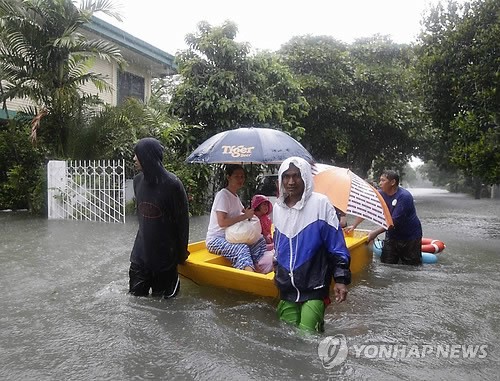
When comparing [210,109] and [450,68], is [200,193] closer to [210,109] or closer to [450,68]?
[210,109]

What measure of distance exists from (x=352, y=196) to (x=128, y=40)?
509 inches

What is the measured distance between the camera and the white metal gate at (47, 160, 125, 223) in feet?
35.2

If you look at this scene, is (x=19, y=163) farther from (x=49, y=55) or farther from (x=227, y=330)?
(x=227, y=330)

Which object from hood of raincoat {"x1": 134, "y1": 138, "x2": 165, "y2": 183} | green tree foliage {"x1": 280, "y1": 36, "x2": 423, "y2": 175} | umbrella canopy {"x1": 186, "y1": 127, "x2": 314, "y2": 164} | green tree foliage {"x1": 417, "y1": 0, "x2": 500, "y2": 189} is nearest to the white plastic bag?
umbrella canopy {"x1": 186, "y1": 127, "x2": 314, "y2": 164}

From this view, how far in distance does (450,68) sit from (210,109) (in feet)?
19.7

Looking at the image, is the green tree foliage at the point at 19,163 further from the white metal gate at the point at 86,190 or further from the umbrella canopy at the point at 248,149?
the umbrella canopy at the point at 248,149

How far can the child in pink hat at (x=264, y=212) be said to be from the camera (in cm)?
554

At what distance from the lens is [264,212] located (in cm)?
564

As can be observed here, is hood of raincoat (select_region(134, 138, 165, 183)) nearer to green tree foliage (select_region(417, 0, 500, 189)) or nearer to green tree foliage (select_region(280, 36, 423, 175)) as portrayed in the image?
green tree foliage (select_region(417, 0, 500, 189))

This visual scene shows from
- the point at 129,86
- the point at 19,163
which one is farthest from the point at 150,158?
the point at 129,86

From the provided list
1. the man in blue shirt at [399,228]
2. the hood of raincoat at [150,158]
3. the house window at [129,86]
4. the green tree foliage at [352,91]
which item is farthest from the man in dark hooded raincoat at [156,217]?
the green tree foliage at [352,91]

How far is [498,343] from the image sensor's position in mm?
3906

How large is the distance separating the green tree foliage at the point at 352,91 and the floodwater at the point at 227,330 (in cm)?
1499

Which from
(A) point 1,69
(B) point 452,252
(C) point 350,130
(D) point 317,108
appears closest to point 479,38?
(B) point 452,252
